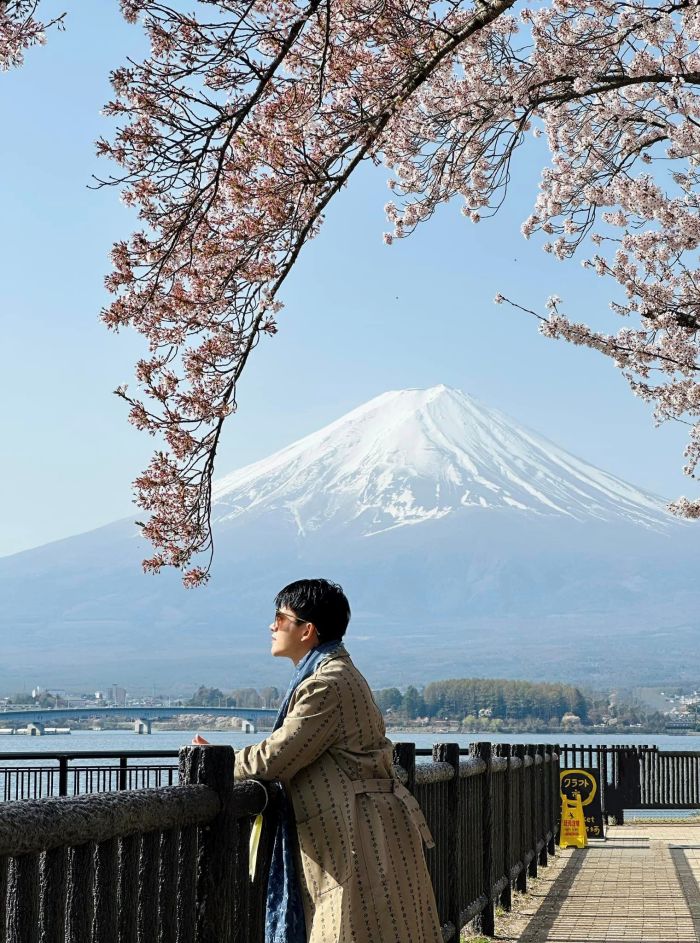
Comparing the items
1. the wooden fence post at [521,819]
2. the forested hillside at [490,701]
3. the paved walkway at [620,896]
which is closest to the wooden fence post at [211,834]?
the paved walkway at [620,896]

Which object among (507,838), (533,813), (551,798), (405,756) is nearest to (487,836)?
(507,838)

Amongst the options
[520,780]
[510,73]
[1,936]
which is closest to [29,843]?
[1,936]

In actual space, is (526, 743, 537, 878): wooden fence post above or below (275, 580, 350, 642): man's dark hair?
below

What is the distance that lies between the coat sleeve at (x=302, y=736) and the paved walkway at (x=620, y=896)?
5.12m

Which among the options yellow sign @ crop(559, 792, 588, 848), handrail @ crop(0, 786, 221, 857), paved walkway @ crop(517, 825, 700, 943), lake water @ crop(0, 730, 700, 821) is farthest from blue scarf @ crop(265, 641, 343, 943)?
lake water @ crop(0, 730, 700, 821)

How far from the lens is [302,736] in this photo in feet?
13.6

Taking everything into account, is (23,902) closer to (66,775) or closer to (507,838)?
(507,838)

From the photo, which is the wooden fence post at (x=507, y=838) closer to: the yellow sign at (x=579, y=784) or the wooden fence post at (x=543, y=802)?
the wooden fence post at (x=543, y=802)

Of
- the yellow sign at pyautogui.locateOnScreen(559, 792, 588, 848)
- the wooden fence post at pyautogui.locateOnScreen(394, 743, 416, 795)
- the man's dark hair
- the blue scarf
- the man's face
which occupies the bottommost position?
the yellow sign at pyautogui.locateOnScreen(559, 792, 588, 848)

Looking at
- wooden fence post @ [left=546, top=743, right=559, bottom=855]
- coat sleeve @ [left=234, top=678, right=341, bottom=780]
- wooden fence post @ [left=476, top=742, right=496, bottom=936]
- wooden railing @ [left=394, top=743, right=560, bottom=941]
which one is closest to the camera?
coat sleeve @ [left=234, top=678, right=341, bottom=780]

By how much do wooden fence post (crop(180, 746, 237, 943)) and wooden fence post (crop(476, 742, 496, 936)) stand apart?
206 inches

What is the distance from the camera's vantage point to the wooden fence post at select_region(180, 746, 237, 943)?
403 cm

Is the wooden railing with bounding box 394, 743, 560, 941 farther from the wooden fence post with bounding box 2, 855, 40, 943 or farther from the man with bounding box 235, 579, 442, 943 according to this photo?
the wooden fence post with bounding box 2, 855, 40, 943

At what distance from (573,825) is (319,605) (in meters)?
12.6
